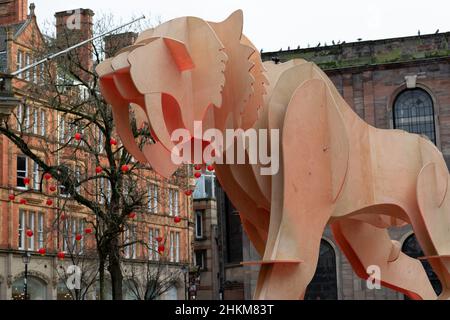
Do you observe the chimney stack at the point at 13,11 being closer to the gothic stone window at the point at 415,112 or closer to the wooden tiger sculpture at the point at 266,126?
the gothic stone window at the point at 415,112

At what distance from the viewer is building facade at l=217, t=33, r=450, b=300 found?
120 ft

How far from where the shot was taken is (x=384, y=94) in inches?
1506

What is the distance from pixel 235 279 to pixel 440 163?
2705 cm

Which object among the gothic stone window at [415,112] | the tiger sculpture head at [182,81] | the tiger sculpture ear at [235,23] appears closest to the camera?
the tiger sculpture head at [182,81]

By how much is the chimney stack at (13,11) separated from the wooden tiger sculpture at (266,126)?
39918mm

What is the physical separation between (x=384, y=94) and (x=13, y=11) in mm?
23383

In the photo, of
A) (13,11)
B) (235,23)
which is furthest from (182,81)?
(13,11)

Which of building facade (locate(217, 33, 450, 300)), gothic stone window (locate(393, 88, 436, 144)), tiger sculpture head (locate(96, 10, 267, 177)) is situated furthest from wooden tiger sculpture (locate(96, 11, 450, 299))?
gothic stone window (locate(393, 88, 436, 144))

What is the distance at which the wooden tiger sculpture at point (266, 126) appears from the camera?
38.9 ft

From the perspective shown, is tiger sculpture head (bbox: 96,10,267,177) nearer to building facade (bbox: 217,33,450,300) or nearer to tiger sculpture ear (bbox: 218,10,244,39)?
tiger sculpture ear (bbox: 218,10,244,39)

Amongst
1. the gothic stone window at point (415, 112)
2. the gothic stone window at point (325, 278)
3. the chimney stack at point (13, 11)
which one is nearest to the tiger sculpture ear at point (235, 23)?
the gothic stone window at point (325, 278)

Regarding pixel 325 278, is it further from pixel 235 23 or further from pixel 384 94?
pixel 235 23

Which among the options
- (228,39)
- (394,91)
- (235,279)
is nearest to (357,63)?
(394,91)

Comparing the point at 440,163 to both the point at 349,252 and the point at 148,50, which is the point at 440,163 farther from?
the point at 148,50
